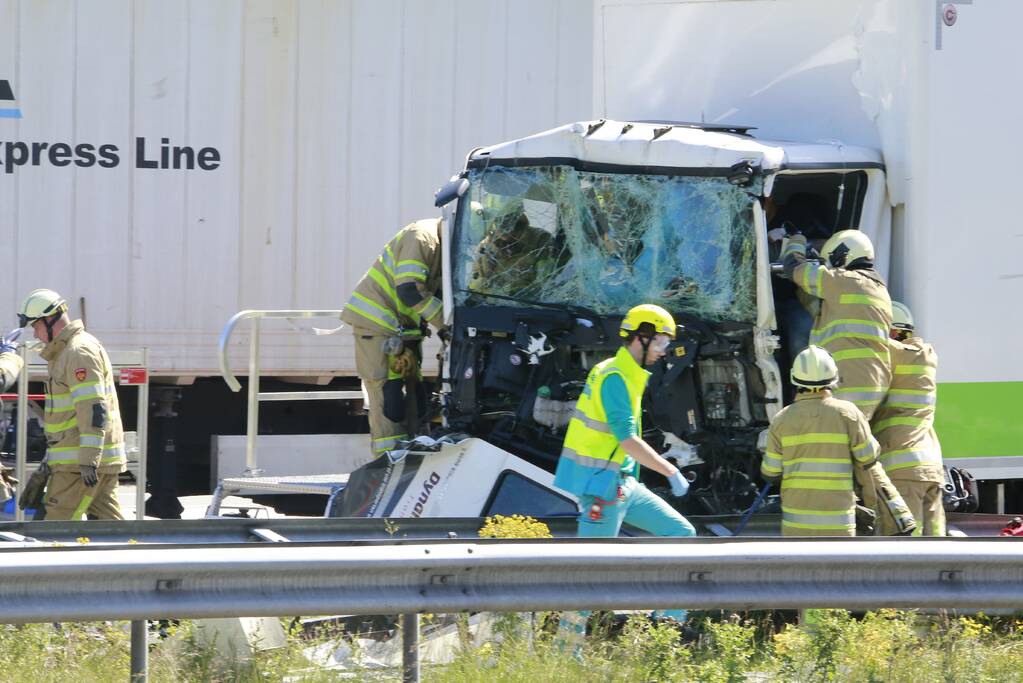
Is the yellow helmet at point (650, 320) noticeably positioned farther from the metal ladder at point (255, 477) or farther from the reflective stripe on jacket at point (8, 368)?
the reflective stripe on jacket at point (8, 368)

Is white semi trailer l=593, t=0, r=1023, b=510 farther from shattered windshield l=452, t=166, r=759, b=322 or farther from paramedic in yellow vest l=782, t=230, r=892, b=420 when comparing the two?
shattered windshield l=452, t=166, r=759, b=322

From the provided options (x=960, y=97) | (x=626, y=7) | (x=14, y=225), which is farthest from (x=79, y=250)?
(x=960, y=97)

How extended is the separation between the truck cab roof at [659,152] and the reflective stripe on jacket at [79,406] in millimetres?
2201

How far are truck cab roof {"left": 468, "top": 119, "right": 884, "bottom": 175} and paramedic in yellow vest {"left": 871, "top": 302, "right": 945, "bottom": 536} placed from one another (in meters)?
1.01

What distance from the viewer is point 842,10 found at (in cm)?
707

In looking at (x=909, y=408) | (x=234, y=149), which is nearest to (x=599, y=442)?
(x=909, y=408)

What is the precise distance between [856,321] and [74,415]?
154 inches

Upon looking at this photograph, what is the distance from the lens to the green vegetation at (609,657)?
13.6 feet

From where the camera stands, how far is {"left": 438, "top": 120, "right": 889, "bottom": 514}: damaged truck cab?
6.29 m

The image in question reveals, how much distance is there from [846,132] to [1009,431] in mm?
1763

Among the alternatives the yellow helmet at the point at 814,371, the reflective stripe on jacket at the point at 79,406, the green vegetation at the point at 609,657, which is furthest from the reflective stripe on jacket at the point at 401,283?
the green vegetation at the point at 609,657

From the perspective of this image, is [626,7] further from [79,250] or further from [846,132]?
[79,250]

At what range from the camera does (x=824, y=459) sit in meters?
5.47

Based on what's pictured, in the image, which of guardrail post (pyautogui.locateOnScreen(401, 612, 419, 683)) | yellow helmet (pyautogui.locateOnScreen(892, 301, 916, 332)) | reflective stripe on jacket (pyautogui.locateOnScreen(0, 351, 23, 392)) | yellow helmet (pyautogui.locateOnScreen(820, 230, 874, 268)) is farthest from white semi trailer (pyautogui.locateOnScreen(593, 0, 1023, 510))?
reflective stripe on jacket (pyautogui.locateOnScreen(0, 351, 23, 392))
